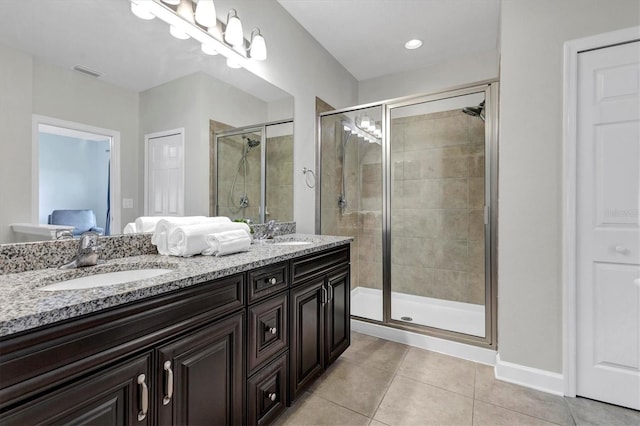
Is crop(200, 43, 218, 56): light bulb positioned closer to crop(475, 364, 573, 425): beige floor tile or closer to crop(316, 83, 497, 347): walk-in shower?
crop(316, 83, 497, 347): walk-in shower

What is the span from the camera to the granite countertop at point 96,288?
2.16ft

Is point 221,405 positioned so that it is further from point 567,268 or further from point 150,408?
point 567,268

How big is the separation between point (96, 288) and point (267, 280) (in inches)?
26.2

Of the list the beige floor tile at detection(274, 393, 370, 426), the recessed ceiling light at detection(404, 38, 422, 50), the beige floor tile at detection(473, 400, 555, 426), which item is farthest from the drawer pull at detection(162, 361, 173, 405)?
the recessed ceiling light at detection(404, 38, 422, 50)

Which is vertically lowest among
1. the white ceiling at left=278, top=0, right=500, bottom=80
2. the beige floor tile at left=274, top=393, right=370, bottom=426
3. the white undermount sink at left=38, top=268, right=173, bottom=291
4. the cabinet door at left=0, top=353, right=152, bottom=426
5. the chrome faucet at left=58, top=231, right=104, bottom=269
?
the beige floor tile at left=274, top=393, right=370, bottom=426

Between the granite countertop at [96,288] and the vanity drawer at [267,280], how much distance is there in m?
0.04

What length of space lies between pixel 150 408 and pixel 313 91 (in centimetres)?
262

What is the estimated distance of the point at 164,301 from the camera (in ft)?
3.06

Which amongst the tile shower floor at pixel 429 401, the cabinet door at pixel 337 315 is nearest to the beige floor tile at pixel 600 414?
the tile shower floor at pixel 429 401

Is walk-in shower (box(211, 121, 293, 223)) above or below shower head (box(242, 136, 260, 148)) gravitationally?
below

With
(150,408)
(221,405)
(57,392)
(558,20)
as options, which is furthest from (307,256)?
(558,20)

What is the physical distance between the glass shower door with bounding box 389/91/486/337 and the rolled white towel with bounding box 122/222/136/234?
78.1 inches

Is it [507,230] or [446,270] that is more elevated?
[507,230]

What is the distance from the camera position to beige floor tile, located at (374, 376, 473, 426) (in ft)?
5.10
